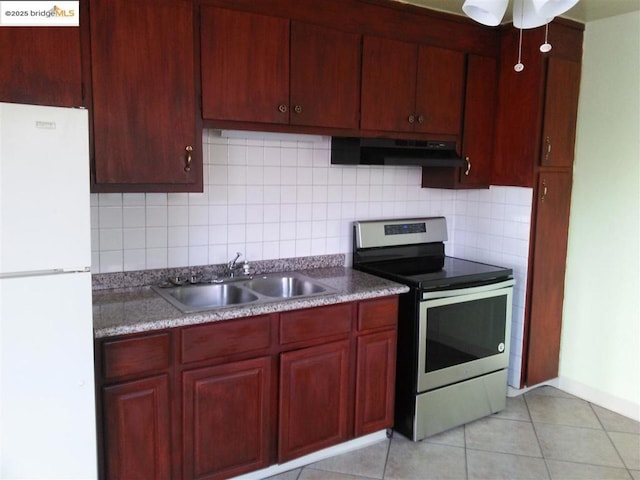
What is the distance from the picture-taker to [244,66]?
2488mm

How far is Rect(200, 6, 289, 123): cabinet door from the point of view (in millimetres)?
2404

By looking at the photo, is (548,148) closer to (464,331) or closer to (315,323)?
(464,331)

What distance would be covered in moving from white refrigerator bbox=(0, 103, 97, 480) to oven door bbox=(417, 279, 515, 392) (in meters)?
1.69

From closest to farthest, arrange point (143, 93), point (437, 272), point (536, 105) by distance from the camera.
Result: point (143, 93), point (437, 272), point (536, 105)

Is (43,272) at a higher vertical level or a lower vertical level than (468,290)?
higher

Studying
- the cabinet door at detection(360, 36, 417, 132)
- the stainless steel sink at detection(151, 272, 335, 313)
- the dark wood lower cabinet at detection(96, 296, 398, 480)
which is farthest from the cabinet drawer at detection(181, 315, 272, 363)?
the cabinet door at detection(360, 36, 417, 132)

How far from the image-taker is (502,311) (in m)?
3.19

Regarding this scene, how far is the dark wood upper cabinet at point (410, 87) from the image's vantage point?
9.43 ft

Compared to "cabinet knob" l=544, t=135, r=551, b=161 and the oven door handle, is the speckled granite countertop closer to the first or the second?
the oven door handle

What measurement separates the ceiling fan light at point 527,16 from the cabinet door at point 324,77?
107cm

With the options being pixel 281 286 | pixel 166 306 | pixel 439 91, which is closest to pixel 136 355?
pixel 166 306

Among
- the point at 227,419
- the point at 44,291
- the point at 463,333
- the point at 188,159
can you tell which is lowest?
the point at 227,419

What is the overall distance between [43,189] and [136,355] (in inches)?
29.4

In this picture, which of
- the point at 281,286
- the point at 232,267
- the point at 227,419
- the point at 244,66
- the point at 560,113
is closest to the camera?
the point at 227,419
